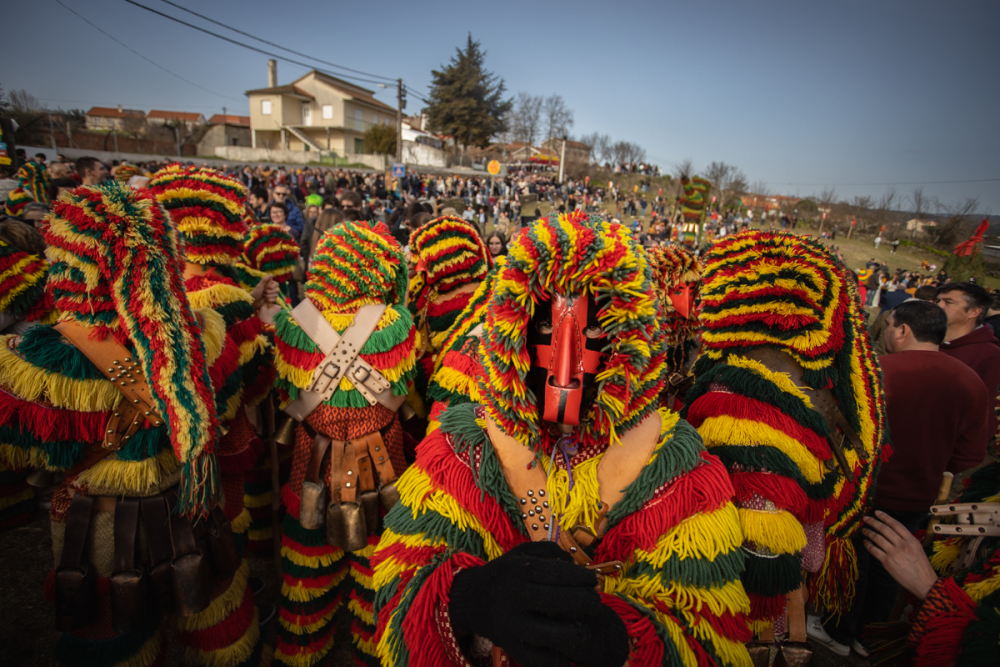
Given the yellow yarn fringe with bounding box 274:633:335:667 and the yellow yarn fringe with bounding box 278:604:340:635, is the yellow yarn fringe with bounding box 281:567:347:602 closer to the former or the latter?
the yellow yarn fringe with bounding box 278:604:340:635

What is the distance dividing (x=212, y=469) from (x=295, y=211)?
6.68 meters

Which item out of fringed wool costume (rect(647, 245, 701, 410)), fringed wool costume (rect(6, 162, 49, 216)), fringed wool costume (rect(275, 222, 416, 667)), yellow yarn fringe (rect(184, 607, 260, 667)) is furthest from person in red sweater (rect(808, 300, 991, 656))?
fringed wool costume (rect(6, 162, 49, 216))

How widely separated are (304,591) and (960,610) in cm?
277

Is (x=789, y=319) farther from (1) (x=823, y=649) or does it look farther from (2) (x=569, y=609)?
(1) (x=823, y=649)

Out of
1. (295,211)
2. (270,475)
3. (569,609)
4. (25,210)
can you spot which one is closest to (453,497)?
(569,609)

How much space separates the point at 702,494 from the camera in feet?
4.00

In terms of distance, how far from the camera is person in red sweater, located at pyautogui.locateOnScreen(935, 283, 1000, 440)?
11.4 feet

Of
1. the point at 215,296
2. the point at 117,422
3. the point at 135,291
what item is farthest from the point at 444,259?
the point at 117,422

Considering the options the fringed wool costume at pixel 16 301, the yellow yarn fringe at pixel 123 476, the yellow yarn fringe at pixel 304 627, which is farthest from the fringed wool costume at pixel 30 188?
the yellow yarn fringe at pixel 304 627

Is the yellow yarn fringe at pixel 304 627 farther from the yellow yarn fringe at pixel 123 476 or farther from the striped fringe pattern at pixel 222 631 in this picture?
the yellow yarn fringe at pixel 123 476

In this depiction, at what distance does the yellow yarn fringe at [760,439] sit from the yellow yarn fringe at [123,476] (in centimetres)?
225

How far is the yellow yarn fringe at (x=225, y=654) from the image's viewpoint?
2.06 metres

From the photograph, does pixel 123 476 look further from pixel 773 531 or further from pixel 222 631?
pixel 773 531

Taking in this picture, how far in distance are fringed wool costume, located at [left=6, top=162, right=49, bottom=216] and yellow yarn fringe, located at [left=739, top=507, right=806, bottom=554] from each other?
24.9ft
